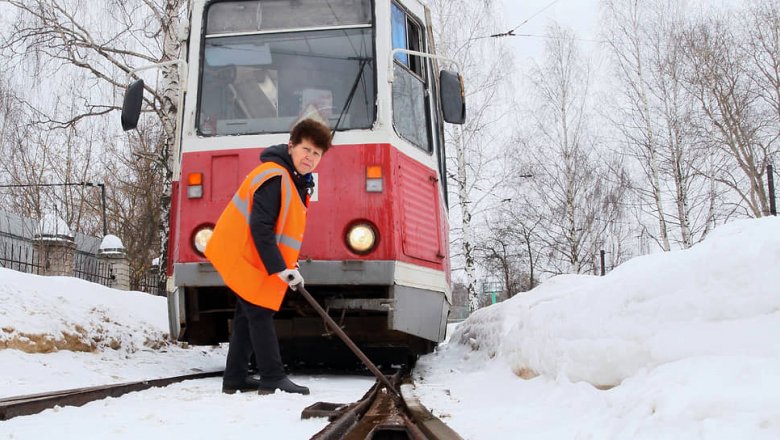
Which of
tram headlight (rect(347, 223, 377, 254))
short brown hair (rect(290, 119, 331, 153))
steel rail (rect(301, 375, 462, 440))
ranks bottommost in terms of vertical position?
steel rail (rect(301, 375, 462, 440))

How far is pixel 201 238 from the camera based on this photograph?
515cm

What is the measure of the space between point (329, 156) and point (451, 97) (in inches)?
46.5

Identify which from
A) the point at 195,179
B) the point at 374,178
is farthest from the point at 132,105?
the point at 374,178

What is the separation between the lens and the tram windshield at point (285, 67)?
213 inches

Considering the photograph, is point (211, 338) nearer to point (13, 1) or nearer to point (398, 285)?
point (398, 285)

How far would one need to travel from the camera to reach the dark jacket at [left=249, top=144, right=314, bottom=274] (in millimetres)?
3762

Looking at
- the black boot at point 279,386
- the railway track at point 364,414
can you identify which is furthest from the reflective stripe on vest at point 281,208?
the railway track at point 364,414

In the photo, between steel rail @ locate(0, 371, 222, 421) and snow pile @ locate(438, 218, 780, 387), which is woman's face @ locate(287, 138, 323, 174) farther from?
snow pile @ locate(438, 218, 780, 387)

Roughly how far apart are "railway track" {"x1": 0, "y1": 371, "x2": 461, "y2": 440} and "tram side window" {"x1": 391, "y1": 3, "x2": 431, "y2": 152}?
99.9 inches

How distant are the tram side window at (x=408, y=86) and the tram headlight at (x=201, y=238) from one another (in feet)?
5.52

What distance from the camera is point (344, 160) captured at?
17.1 feet

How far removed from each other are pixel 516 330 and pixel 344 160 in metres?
1.83

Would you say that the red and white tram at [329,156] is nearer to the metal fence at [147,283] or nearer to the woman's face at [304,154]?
the woman's face at [304,154]

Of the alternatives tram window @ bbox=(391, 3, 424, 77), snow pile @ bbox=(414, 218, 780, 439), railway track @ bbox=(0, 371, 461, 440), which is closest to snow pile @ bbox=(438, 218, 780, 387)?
snow pile @ bbox=(414, 218, 780, 439)
